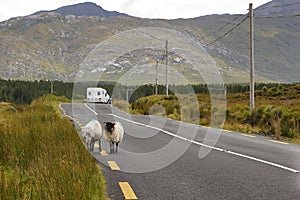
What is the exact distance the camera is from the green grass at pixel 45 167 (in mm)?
5785

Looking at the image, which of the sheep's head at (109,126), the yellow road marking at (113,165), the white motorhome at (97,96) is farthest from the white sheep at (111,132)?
the white motorhome at (97,96)

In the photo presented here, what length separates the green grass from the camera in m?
5.79

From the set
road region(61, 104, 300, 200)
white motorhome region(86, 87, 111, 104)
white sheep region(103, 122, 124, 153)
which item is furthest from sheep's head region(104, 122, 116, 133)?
white motorhome region(86, 87, 111, 104)

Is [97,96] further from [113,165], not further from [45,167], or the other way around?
[45,167]

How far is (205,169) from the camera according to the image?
9.19 meters

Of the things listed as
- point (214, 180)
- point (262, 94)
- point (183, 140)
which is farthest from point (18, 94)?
point (214, 180)

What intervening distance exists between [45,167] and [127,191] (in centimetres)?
136

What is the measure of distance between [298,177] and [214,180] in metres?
1.64

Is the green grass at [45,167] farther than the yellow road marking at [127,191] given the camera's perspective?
No

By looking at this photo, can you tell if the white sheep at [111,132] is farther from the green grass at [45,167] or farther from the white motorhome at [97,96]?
the white motorhome at [97,96]

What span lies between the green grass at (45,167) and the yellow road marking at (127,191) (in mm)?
334

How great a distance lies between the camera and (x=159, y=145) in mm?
13828

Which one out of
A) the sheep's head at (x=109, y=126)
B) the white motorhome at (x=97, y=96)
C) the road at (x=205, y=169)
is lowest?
the road at (x=205, y=169)

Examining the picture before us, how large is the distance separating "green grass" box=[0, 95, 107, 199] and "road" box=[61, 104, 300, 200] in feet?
1.71
